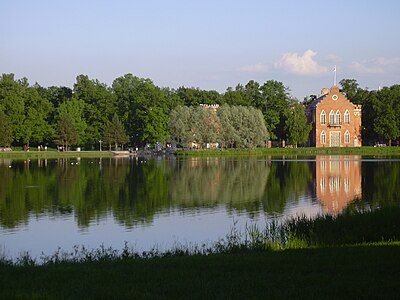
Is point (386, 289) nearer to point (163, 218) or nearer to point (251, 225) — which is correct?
point (251, 225)

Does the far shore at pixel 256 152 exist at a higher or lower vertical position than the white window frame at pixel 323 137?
lower

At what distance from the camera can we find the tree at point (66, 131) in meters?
85.4

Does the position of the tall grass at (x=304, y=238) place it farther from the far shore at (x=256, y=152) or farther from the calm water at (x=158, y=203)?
the far shore at (x=256, y=152)

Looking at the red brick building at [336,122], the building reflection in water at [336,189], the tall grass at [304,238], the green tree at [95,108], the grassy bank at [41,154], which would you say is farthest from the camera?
the green tree at [95,108]

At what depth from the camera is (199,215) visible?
71.8 feet

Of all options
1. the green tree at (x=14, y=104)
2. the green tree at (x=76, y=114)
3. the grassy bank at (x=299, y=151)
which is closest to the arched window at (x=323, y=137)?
the grassy bank at (x=299, y=151)

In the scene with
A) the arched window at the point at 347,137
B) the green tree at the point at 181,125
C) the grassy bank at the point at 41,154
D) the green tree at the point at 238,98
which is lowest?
the grassy bank at the point at 41,154

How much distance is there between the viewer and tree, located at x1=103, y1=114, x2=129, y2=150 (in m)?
88.1

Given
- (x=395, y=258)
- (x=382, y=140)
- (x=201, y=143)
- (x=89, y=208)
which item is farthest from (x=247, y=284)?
(x=382, y=140)

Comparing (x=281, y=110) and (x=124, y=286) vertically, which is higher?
(x=281, y=110)

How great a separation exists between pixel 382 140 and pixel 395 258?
90431mm

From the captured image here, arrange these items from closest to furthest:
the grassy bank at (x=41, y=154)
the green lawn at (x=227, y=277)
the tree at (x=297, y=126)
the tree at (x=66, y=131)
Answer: the green lawn at (x=227, y=277)
the grassy bank at (x=41, y=154)
the tree at (x=297, y=126)
the tree at (x=66, y=131)

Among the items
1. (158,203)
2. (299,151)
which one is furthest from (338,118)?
(158,203)

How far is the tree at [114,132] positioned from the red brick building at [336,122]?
1158 inches
